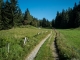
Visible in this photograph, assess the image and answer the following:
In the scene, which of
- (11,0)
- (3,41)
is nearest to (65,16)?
(11,0)

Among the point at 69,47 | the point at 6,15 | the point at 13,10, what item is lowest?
the point at 69,47

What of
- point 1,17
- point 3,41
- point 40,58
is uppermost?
point 1,17

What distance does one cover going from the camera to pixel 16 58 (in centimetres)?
1377

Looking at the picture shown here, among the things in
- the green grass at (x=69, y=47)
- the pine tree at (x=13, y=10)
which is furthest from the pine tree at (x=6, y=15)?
the green grass at (x=69, y=47)

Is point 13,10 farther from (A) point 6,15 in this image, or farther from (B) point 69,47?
(B) point 69,47

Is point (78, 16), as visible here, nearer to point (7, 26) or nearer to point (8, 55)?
point (7, 26)

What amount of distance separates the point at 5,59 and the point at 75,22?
98515mm

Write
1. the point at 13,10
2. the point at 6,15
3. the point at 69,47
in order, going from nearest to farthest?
the point at 69,47 → the point at 6,15 → the point at 13,10

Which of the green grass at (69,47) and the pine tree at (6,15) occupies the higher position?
the pine tree at (6,15)

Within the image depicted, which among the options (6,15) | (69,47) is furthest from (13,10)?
(69,47)

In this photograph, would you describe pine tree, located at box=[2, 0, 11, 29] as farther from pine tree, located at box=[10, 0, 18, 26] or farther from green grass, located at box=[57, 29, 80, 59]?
green grass, located at box=[57, 29, 80, 59]

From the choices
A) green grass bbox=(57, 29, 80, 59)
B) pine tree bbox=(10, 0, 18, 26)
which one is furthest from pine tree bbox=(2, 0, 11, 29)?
green grass bbox=(57, 29, 80, 59)

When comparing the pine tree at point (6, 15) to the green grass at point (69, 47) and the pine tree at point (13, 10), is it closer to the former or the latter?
the pine tree at point (13, 10)

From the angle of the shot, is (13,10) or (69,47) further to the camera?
(13,10)
